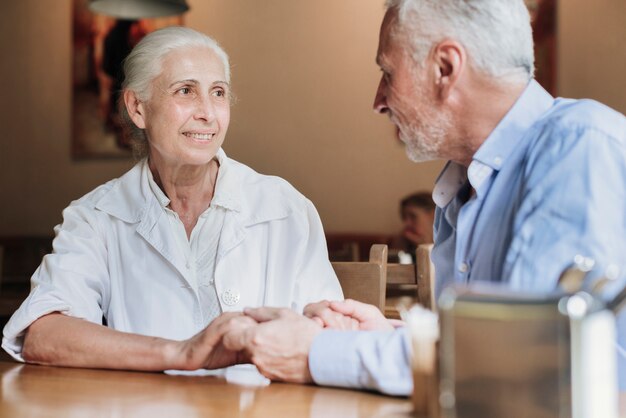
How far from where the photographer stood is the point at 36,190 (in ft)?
23.0

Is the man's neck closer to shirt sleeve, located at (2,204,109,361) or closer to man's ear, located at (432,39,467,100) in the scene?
man's ear, located at (432,39,467,100)

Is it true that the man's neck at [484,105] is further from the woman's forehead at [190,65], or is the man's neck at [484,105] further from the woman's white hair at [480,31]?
the woman's forehead at [190,65]

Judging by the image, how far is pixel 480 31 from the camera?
139 centimetres

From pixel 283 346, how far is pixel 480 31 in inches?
24.1

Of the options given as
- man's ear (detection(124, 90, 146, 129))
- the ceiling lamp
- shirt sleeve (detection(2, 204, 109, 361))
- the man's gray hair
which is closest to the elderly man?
shirt sleeve (detection(2, 204, 109, 361))

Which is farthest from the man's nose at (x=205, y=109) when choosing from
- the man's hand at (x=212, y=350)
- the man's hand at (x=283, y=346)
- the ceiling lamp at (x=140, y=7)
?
the ceiling lamp at (x=140, y=7)

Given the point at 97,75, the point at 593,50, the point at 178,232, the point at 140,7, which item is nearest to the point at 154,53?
the point at 178,232

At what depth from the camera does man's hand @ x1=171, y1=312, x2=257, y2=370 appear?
1.46 metres

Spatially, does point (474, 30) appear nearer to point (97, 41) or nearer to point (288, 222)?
point (288, 222)

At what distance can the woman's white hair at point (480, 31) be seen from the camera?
A: 1.39 m

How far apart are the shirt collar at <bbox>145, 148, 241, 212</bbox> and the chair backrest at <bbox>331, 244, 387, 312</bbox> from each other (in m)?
0.30

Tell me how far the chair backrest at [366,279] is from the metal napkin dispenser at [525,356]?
3.64ft

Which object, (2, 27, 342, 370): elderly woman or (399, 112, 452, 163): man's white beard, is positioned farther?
(2, 27, 342, 370): elderly woman

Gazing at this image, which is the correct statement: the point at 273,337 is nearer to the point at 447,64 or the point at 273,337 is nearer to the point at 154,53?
the point at 447,64
